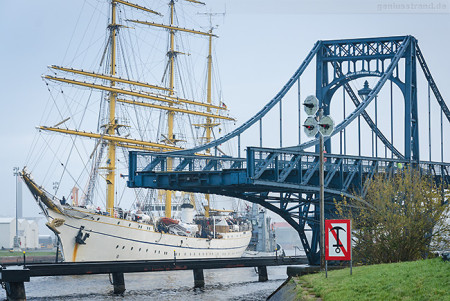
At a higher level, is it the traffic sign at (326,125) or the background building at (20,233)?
the traffic sign at (326,125)

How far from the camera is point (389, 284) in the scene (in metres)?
20.1

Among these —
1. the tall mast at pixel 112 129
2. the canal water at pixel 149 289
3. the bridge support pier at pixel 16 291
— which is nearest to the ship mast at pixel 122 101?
the tall mast at pixel 112 129

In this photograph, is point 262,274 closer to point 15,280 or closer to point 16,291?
point 16,291

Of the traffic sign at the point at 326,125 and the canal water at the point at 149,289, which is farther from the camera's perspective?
the canal water at the point at 149,289

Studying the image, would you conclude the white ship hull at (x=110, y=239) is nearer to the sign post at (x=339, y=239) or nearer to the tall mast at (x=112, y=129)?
the tall mast at (x=112, y=129)

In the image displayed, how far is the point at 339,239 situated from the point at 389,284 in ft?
12.0

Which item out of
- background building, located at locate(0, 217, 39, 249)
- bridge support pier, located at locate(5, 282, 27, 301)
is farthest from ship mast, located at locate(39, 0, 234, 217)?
background building, located at locate(0, 217, 39, 249)

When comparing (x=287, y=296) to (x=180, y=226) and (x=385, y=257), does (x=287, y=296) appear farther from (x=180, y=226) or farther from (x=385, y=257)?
(x=180, y=226)

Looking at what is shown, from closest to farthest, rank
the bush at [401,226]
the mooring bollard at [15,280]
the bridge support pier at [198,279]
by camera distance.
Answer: the bush at [401,226], the mooring bollard at [15,280], the bridge support pier at [198,279]

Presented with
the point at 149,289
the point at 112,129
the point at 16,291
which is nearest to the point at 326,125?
the point at 16,291

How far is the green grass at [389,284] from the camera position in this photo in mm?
18031

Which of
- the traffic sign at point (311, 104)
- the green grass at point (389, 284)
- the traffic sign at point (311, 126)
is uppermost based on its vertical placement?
the traffic sign at point (311, 104)

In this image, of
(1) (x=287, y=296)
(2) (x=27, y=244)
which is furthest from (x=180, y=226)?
(2) (x=27, y=244)

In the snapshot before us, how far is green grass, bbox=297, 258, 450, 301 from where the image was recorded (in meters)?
18.0
